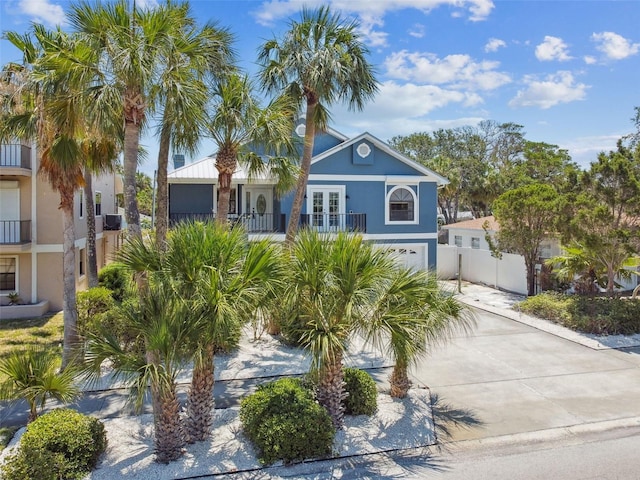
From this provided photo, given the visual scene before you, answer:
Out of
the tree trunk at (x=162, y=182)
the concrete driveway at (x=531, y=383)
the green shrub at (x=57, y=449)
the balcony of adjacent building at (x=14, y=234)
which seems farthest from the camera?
the balcony of adjacent building at (x=14, y=234)

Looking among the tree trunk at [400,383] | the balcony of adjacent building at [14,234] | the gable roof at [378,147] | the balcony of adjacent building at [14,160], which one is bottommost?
the tree trunk at [400,383]

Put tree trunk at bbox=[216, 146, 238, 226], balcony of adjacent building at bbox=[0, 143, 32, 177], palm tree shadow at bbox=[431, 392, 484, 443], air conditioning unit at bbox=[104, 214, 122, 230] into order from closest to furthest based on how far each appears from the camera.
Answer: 1. palm tree shadow at bbox=[431, 392, 484, 443]
2. tree trunk at bbox=[216, 146, 238, 226]
3. balcony of adjacent building at bbox=[0, 143, 32, 177]
4. air conditioning unit at bbox=[104, 214, 122, 230]

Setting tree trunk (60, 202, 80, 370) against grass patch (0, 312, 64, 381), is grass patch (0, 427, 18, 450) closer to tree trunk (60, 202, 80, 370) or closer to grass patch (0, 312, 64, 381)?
tree trunk (60, 202, 80, 370)

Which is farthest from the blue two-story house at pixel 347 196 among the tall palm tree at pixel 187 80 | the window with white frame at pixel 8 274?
the tall palm tree at pixel 187 80

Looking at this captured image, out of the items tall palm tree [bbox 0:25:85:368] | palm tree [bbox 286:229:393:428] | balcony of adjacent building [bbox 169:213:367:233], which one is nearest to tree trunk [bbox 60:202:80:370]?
tall palm tree [bbox 0:25:85:368]

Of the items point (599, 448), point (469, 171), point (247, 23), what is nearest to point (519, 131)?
point (469, 171)

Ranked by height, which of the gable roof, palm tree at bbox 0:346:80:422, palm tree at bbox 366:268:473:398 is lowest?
palm tree at bbox 0:346:80:422

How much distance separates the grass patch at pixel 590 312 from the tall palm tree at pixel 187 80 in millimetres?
12958

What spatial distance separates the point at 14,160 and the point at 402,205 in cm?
1644

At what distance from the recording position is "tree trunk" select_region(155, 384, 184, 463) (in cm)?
682

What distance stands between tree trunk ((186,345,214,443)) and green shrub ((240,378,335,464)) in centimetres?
64

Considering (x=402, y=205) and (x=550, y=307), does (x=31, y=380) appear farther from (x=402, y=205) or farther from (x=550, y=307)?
(x=402, y=205)

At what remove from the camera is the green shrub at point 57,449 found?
239 inches

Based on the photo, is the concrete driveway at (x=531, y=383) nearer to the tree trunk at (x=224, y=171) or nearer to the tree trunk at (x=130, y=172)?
the tree trunk at (x=224, y=171)
